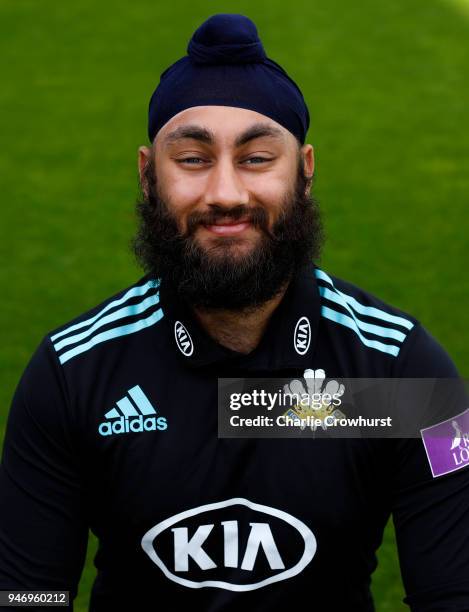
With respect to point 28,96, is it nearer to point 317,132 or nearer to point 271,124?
point 317,132

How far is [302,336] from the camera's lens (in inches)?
98.9

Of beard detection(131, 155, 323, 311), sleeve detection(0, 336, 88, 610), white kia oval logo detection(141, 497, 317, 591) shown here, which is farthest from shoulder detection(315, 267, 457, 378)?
sleeve detection(0, 336, 88, 610)

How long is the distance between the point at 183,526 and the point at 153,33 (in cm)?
689

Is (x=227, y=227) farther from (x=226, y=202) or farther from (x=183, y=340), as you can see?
(x=183, y=340)

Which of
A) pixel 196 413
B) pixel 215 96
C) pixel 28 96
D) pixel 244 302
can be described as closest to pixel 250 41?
pixel 215 96

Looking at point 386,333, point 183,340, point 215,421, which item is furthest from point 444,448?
point 183,340

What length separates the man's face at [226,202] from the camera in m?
2.38

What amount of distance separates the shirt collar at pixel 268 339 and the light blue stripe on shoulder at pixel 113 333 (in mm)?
35

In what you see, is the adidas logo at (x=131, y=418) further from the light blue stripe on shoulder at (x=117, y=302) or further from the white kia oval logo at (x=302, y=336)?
the white kia oval logo at (x=302, y=336)

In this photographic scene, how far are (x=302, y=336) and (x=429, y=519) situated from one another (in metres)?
0.48

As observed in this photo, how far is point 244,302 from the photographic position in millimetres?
2475

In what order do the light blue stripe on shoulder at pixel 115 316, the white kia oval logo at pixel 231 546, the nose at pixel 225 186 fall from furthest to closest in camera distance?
the light blue stripe on shoulder at pixel 115 316, the white kia oval logo at pixel 231 546, the nose at pixel 225 186

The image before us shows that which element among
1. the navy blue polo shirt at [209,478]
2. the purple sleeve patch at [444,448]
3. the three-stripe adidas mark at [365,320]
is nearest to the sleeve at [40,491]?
the navy blue polo shirt at [209,478]

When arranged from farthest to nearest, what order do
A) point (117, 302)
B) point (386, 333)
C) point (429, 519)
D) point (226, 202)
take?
point (117, 302)
point (386, 333)
point (429, 519)
point (226, 202)
